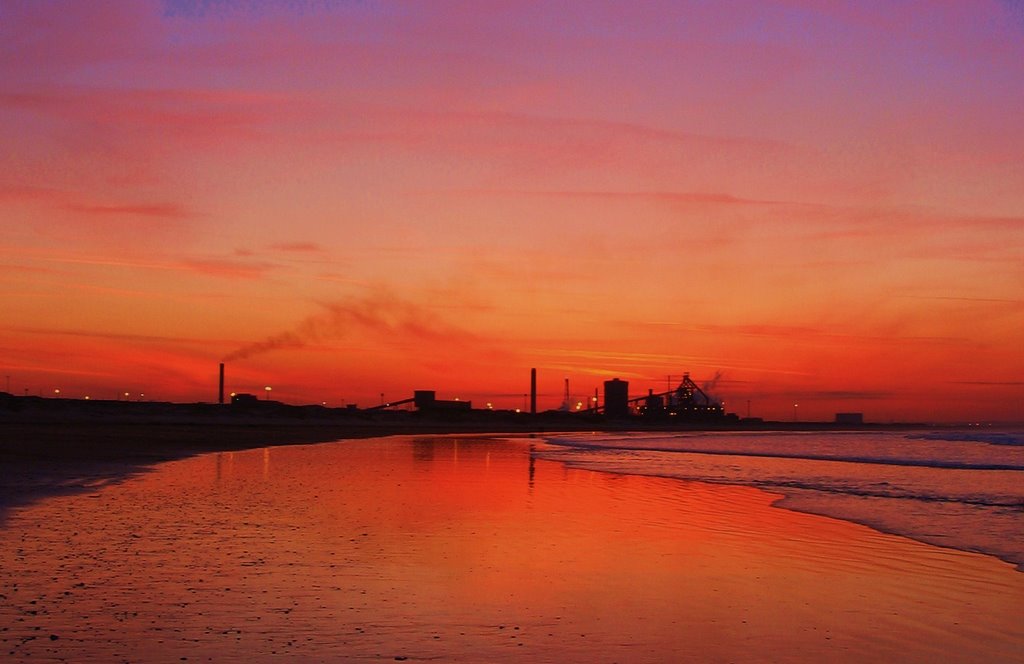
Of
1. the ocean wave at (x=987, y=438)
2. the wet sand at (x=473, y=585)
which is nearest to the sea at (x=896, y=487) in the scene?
the wet sand at (x=473, y=585)

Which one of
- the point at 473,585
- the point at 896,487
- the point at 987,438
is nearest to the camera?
the point at 473,585

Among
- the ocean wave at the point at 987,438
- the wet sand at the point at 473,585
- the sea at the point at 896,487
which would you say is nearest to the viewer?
the wet sand at the point at 473,585

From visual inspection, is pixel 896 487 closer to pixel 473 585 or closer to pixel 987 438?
pixel 473 585

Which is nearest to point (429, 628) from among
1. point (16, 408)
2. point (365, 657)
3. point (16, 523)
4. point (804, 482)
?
point (365, 657)

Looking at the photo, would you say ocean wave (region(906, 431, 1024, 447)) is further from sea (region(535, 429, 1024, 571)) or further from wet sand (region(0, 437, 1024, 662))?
wet sand (region(0, 437, 1024, 662))

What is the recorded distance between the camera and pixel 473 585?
39.2ft

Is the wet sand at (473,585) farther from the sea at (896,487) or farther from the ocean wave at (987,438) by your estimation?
the ocean wave at (987,438)

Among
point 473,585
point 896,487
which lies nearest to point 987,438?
point 896,487

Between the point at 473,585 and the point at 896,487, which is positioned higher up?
the point at 473,585

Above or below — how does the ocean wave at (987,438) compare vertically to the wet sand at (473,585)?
below

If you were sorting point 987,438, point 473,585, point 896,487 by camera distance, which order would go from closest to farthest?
point 473,585 < point 896,487 < point 987,438

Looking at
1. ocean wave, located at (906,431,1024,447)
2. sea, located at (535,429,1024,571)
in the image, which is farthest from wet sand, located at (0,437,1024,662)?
ocean wave, located at (906,431,1024,447)

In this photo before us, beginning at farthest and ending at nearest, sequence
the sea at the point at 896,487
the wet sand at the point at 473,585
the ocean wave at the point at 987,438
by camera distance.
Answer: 1. the ocean wave at the point at 987,438
2. the sea at the point at 896,487
3. the wet sand at the point at 473,585

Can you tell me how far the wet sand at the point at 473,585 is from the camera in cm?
901
